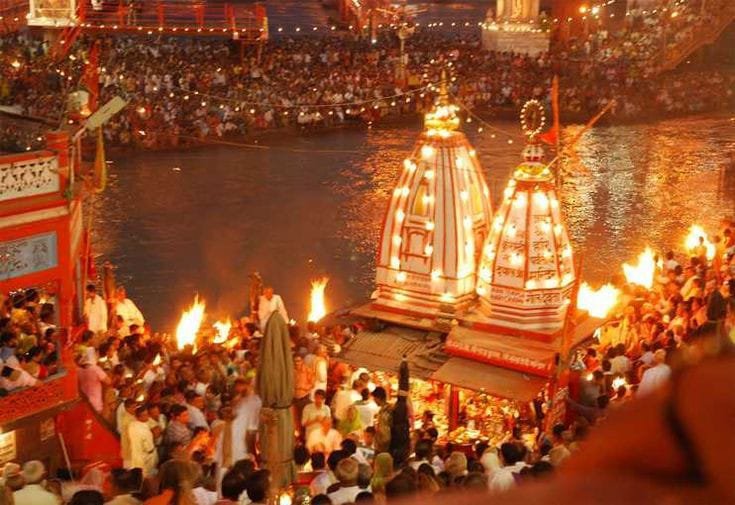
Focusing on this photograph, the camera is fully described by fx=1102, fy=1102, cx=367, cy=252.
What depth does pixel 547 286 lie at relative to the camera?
34.9ft

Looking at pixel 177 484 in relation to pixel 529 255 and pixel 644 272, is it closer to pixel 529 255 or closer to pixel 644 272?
pixel 529 255

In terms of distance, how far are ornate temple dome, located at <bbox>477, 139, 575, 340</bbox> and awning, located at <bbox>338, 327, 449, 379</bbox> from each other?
638 mm

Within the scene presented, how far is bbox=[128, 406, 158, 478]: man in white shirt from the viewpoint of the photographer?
8.36m

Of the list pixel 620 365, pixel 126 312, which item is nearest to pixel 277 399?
pixel 620 365

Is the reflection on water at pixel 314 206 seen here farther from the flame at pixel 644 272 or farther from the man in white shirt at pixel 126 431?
the man in white shirt at pixel 126 431

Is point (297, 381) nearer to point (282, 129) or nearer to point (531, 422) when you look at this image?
point (531, 422)

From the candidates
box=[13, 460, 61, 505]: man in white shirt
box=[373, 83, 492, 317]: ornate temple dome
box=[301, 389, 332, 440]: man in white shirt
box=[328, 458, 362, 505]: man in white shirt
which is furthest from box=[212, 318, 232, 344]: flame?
box=[13, 460, 61, 505]: man in white shirt

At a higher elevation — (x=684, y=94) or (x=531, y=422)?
(x=684, y=94)

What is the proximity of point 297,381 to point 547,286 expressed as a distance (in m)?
2.58

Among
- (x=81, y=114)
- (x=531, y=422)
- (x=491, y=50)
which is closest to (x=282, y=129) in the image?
(x=491, y=50)

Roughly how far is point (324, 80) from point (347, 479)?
22488mm

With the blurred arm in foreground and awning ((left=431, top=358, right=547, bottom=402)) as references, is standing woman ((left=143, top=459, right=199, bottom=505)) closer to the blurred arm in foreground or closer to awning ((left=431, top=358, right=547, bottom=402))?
Result: awning ((left=431, top=358, right=547, bottom=402))

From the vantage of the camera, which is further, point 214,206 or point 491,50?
point 491,50

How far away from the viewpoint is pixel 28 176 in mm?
9461
